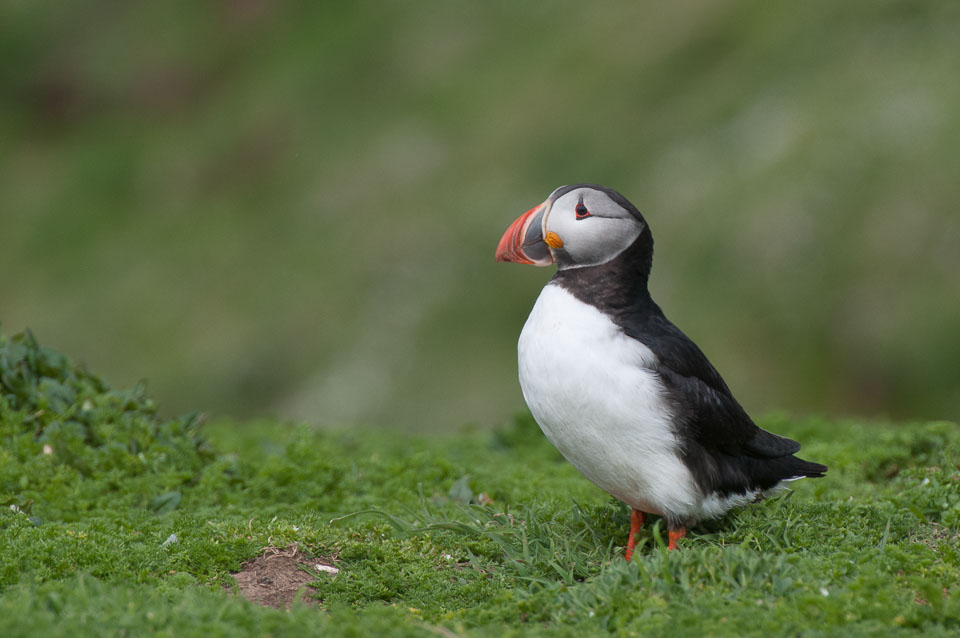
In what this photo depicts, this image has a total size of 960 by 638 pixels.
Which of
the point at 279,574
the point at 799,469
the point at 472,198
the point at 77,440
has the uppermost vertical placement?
the point at 472,198

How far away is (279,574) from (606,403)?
1687mm

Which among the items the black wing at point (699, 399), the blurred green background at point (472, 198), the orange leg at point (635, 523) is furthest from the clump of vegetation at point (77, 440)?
the blurred green background at point (472, 198)

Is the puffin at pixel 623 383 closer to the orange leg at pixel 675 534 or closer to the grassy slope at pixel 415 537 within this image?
the orange leg at pixel 675 534

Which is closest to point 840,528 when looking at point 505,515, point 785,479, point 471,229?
point 785,479

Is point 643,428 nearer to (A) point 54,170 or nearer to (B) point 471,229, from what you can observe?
(B) point 471,229

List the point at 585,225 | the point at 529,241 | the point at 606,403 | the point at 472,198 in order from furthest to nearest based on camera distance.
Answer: the point at 472,198 → the point at 529,241 → the point at 585,225 → the point at 606,403

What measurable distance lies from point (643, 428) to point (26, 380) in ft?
12.9

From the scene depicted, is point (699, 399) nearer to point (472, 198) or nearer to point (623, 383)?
point (623, 383)

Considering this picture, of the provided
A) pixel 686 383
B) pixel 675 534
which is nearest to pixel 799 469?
pixel 675 534

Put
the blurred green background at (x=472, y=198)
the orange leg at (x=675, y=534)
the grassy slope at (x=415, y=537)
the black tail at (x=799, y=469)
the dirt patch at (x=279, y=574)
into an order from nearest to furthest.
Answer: the grassy slope at (x=415, y=537), the dirt patch at (x=279, y=574), the orange leg at (x=675, y=534), the black tail at (x=799, y=469), the blurred green background at (x=472, y=198)

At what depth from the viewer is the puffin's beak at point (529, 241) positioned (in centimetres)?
501

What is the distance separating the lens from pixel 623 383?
4.59m

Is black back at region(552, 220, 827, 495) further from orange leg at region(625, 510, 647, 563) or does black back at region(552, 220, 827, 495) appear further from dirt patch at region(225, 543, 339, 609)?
dirt patch at region(225, 543, 339, 609)

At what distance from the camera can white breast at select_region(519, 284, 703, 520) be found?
4.59 meters
